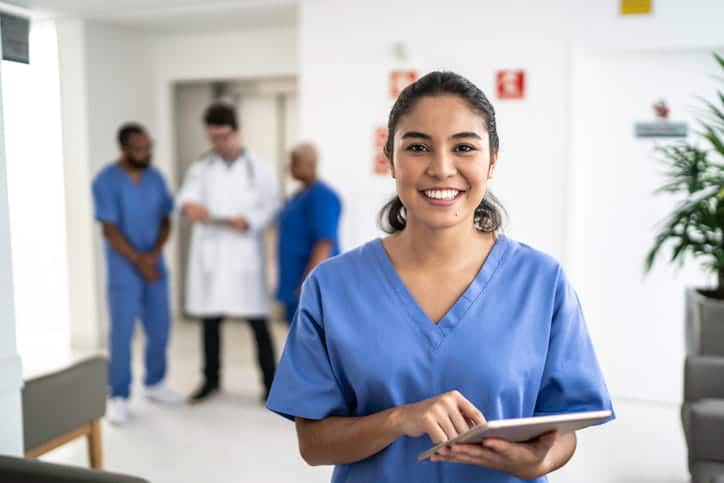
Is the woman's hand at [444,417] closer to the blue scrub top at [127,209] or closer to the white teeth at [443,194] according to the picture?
the white teeth at [443,194]

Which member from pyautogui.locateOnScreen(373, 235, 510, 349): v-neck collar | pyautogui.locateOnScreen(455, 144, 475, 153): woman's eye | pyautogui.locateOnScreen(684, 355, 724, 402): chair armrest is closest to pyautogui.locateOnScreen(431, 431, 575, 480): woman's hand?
pyautogui.locateOnScreen(373, 235, 510, 349): v-neck collar

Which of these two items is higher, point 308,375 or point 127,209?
point 127,209

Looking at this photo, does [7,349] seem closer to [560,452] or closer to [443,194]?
[443,194]

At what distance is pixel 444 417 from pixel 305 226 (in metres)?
2.34

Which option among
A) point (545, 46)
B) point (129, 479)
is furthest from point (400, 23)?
point (129, 479)

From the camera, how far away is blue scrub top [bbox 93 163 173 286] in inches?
130

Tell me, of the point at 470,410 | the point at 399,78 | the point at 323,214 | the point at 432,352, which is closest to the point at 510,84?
the point at 399,78

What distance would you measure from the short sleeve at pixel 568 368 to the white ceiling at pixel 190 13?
3.28 meters

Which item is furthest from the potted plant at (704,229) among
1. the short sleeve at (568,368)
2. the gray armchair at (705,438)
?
the short sleeve at (568,368)

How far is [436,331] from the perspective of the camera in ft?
3.60

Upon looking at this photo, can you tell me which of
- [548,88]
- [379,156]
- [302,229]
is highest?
[548,88]

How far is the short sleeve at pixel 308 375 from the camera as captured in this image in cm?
111

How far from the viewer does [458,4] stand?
362 cm

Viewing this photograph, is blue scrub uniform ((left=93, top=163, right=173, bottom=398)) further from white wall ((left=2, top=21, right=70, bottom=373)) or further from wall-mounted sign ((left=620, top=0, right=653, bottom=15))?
wall-mounted sign ((left=620, top=0, right=653, bottom=15))
